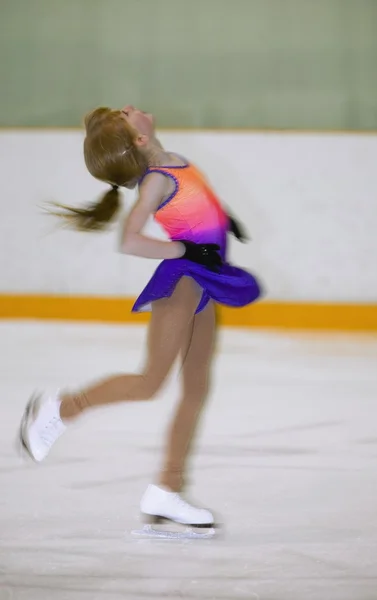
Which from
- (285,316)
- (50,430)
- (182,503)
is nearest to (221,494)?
(182,503)

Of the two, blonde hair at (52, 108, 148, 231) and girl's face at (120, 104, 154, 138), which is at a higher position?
girl's face at (120, 104, 154, 138)

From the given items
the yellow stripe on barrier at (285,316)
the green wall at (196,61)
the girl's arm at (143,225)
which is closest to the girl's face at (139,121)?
the girl's arm at (143,225)

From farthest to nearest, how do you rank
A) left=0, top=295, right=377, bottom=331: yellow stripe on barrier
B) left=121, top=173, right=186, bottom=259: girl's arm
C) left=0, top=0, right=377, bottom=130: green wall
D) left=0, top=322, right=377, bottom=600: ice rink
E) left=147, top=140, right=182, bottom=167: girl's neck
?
left=0, top=0, right=377, bottom=130: green wall, left=0, top=295, right=377, bottom=331: yellow stripe on barrier, left=147, top=140, right=182, bottom=167: girl's neck, left=121, top=173, right=186, bottom=259: girl's arm, left=0, top=322, right=377, bottom=600: ice rink

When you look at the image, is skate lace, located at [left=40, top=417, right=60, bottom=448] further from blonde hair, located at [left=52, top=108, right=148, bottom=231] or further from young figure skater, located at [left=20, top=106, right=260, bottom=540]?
blonde hair, located at [left=52, top=108, right=148, bottom=231]

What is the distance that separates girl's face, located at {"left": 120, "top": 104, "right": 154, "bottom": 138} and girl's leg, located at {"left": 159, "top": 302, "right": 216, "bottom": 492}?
15.4 inches

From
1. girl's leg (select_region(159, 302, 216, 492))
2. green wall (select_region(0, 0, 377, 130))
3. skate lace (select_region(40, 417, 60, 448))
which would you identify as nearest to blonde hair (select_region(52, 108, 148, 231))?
girl's leg (select_region(159, 302, 216, 492))

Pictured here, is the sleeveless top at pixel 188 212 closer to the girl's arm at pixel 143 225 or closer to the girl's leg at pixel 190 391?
the girl's arm at pixel 143 225

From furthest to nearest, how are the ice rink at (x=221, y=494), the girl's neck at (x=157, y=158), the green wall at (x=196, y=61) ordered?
the green wall at (x=196, y=61)
the girl's neck at (x=157, y=158)
the ice rink at (x=221, y=494)

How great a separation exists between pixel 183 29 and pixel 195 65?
0.28 m

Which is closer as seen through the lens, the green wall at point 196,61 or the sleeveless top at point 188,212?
the sleeveless top at point 188,212

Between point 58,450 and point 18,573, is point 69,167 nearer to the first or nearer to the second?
point 58,450

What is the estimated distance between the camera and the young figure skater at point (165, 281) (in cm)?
185

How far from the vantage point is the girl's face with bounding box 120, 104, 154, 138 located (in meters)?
1.88

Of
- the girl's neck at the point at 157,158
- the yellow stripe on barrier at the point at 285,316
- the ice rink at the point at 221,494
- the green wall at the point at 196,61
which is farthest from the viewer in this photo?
the green wall at the point at 196,61
